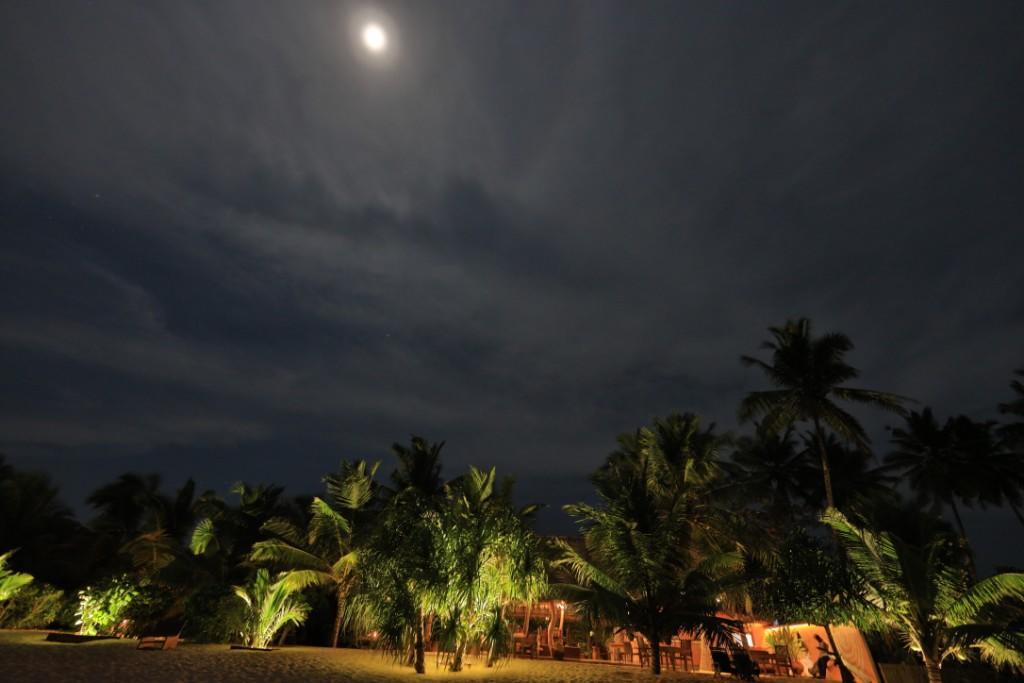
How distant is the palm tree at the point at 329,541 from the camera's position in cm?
1817

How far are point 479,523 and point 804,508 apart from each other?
883 inches

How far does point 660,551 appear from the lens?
14203 millimetres

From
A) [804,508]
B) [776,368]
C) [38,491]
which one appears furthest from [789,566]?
[38,491]

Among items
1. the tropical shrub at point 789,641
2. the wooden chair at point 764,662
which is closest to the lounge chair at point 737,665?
the wooden chair at point 764,662

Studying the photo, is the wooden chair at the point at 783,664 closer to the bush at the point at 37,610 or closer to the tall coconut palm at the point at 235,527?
the tall coconut palm at the point at 235,527

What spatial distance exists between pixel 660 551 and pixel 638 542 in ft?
2.10

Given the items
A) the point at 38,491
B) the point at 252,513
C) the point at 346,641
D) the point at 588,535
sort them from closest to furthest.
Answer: the point at 588,535 → the point at 346,641 → the point at 252,513 → the point at 38,491

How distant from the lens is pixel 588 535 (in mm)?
16328

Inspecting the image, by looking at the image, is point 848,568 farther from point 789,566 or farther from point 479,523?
point 479,523

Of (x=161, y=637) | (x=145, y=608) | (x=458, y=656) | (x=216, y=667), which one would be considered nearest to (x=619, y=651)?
(x=458, y=656)

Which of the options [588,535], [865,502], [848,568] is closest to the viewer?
[848,568]

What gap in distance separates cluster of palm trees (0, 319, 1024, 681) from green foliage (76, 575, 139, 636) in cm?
162

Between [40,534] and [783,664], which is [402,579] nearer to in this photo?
[783,664]

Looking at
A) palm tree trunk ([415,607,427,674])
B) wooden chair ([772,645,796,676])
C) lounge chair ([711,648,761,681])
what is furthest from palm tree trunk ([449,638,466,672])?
wooden chair ([772,645,796,676])
